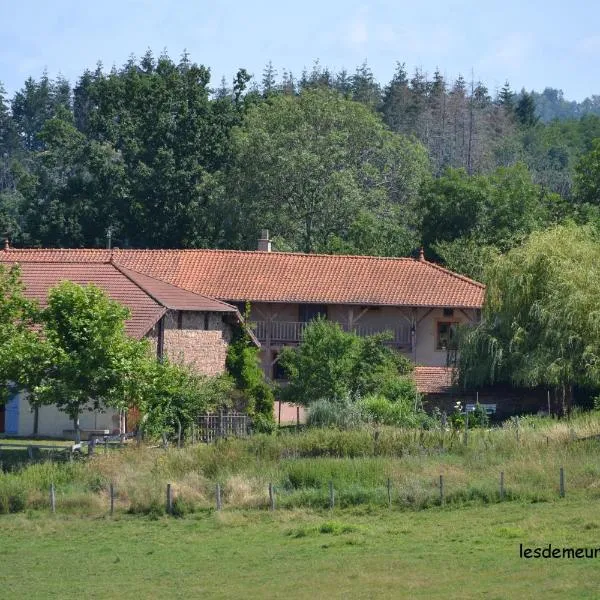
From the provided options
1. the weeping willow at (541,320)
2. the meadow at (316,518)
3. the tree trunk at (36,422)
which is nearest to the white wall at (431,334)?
the weeping willow at (541,320)

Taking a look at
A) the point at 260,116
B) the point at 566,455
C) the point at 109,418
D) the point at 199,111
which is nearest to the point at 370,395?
the point at 109,418

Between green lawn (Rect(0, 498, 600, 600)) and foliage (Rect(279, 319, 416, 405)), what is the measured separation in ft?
49.4

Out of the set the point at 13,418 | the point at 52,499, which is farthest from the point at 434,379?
the point at 52,499

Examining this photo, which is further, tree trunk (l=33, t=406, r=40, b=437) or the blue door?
the blue door

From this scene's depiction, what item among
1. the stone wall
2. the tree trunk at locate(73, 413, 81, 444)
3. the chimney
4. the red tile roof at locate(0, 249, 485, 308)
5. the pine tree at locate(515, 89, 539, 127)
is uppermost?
the pine tree at locate(515, 89, 539, 127)

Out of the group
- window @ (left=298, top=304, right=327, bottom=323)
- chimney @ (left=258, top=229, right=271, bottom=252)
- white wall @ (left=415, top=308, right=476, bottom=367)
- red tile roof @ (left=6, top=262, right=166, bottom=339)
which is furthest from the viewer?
chimney @ (left=258, top=229, right=271, bottom=252)

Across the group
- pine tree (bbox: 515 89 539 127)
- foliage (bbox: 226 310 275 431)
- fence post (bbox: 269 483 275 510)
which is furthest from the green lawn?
pine tree (bbox: 515 89 539 127)

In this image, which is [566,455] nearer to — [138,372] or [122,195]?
[138,372]

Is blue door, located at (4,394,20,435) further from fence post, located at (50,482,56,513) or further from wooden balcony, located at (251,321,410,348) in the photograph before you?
wooden balcony, located at (251,321,410,348)

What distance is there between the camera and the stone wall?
148 feet

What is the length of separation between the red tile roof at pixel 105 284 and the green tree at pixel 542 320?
11053 millimetres

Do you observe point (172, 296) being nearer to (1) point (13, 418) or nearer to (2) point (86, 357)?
(1) point (13, 418)

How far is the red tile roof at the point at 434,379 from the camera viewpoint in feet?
157

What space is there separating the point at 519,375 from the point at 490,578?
73.5 ft
